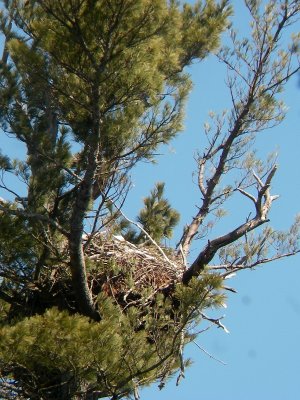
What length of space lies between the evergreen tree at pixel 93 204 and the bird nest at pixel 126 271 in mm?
11

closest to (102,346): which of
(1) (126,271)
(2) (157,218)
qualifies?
(1) (126,271)

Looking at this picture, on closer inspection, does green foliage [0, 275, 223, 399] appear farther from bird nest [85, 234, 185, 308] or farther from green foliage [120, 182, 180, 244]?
green foliage [120, 182, 180, 244]

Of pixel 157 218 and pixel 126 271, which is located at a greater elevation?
pixel 157 218

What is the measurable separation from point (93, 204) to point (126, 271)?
0.59 meters

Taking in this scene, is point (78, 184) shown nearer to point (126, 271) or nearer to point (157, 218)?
point (126, 271)

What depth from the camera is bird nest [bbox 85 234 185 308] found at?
24.6ft

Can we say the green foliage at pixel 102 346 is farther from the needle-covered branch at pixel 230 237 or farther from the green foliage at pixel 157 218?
the green foliage at pixel 157 218

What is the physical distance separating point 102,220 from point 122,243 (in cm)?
31

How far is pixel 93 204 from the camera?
749cm

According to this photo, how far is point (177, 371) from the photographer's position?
24.7 feet

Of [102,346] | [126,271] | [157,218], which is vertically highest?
[157,218]

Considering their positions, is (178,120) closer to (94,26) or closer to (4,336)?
(94,26)

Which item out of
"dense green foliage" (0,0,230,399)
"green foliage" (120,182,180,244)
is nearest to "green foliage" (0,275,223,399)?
"dense green foliage" (0,0,230,399)

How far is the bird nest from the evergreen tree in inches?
0.4
